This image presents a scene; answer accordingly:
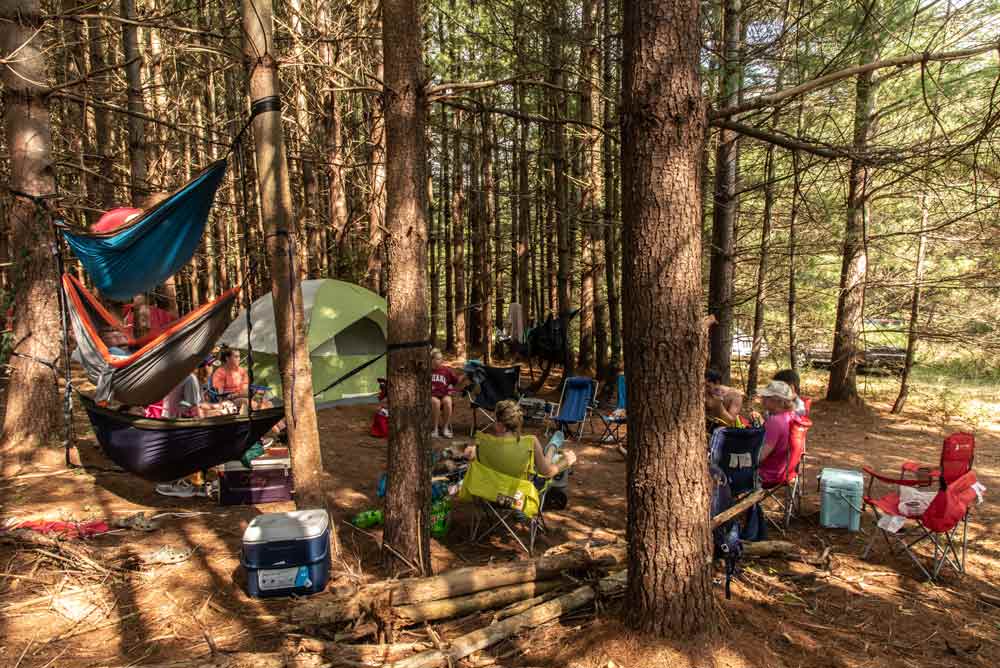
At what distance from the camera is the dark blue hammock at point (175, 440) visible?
3971 mm

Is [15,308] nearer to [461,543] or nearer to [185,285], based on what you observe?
[461,543]

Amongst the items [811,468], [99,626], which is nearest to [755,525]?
[811,468]

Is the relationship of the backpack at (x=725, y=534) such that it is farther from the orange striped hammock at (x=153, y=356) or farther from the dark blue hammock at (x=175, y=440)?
the orange striped hammock at (x=153, y=356)

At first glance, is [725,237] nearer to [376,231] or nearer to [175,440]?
[376,231]

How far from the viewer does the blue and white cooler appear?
3.19 m

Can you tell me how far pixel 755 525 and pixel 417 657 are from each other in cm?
259

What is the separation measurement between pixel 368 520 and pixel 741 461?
2.55m

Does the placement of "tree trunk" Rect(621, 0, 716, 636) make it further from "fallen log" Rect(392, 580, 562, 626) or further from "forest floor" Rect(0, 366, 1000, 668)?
"fallen log" Rect(392, 580, 562, 626)

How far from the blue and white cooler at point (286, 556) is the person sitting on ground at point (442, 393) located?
383 cm

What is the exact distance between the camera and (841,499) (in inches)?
179

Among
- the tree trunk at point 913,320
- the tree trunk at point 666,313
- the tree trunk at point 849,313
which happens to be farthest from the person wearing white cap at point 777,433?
the tree trunk at point 913,320

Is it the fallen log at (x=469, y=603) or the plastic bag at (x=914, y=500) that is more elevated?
the plastic bag at (x=914, y=500)

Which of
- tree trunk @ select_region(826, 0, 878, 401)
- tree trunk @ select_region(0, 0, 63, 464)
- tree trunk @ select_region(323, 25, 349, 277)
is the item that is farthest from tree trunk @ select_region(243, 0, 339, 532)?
tree trunk @ select_region(826, 0, 878, 401)

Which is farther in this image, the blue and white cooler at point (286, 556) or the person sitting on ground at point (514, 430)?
the person sitting on ground at point (514, 430)
